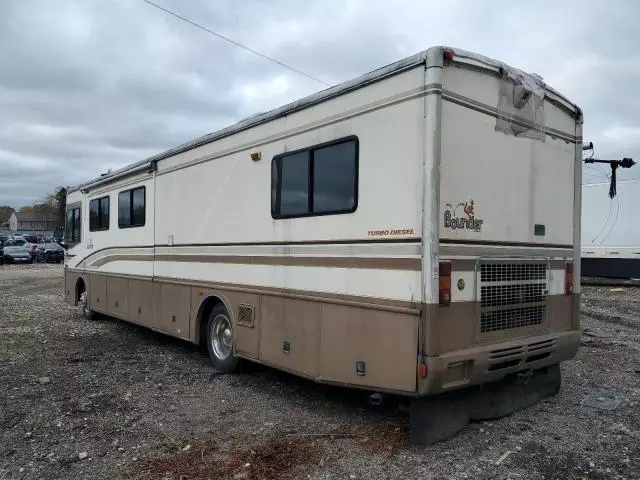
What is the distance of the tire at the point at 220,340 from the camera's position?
682 centimetres

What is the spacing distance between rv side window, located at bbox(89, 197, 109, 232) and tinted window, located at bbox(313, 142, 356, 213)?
6157 mm

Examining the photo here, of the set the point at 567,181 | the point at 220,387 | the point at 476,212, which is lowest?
the point at 220,387

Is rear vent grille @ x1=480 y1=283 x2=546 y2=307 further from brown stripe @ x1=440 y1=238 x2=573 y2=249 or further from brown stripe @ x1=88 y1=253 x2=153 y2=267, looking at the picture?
brown stripe @ x1=88 y1=253 x2=153 y2=267

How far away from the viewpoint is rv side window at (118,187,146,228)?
8812mm

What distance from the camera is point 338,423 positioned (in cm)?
514

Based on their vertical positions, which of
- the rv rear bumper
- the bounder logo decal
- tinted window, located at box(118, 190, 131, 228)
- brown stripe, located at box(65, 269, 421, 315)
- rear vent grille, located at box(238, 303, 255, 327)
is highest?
tinted window, located at box(118, 190, 131, 228)

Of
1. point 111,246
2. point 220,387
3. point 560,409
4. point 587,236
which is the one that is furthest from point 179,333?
point 587,236

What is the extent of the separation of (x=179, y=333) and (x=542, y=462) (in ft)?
16.2

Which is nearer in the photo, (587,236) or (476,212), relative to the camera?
(476,212)

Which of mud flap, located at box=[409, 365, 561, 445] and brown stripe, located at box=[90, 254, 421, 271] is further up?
brown stripe, located at box=[90, 254, 421, 271]

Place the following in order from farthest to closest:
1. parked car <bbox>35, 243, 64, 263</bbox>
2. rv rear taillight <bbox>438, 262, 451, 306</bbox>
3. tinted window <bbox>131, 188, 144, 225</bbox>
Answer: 1. parked car <bbox>35, 243, 64, 263</bbox>
2. tinted window <bbox>131, 188, 144, 225</bbox>
3. rv rear taillight <bbox>438, 262, 451, 306</bbox>

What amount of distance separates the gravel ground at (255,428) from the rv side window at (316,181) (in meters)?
1.96

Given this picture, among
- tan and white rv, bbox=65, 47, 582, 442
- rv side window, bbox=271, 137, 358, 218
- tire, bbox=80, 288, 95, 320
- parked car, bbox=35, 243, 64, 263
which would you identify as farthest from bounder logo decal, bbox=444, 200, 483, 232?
parked car, bbox=35, 243, 64, 263

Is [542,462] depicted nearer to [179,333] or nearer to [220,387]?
[220,387]
